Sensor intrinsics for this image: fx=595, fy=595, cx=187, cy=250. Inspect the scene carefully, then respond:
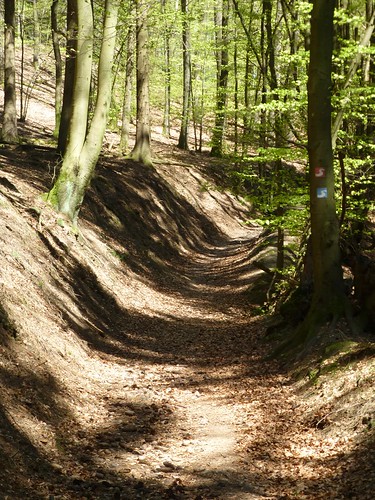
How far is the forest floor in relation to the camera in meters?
5.75

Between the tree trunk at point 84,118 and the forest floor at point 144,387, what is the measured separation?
68 centimetres

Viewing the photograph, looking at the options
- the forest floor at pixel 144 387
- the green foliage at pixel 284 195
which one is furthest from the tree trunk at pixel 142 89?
the green foliage at pixel 284 195

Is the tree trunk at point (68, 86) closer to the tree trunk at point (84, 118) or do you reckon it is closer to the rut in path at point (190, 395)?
the tree trunk at point (84, 118)

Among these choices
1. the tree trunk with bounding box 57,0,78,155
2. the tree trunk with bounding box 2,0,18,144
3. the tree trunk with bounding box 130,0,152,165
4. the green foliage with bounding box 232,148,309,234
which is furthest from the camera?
the tree trunk with bounding box 130,0,152,165

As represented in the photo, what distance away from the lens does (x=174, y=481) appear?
5.88m

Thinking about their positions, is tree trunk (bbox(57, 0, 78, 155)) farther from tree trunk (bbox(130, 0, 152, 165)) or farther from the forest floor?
tree trunk (bbox(130, 0, 152, 165))

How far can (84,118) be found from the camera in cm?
1285

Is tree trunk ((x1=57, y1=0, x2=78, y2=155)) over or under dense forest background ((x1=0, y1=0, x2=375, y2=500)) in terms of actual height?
over

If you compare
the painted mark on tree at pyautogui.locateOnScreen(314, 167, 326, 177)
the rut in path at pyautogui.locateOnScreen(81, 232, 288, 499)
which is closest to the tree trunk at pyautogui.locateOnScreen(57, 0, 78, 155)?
the rut in path at pyautogui.locateOnScreen(81, 232, 288, 499)

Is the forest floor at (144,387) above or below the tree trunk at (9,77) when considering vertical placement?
below

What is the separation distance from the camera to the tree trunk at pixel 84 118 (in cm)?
1264

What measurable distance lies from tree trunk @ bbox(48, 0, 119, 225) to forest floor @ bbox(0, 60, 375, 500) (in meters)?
0.68

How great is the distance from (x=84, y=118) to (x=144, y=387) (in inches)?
257

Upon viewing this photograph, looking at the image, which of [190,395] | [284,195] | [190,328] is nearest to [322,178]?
[284,195]
